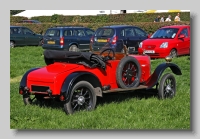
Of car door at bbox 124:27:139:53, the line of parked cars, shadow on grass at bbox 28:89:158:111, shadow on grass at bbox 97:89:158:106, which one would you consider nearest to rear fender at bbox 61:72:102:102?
shadow on grass at bbox 28:89:158:111

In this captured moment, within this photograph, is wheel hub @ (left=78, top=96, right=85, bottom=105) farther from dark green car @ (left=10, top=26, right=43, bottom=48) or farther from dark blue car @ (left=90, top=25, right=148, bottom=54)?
dark green car @ (left=10, top=26, right=43, bottom=48)

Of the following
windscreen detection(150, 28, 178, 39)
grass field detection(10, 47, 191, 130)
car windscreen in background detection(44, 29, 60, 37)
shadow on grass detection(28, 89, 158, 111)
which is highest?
car windscreen in background detection(44, 29, 60, 37)

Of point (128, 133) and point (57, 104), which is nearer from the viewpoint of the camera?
point (128, 133)

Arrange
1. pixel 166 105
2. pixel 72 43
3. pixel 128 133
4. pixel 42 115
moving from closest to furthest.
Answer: pixel 128 133, pixel 42 115, pixel 166 105, pixel 72 43

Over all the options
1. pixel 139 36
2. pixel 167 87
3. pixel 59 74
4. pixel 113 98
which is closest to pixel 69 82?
pixel 59 74

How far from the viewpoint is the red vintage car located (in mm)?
6801

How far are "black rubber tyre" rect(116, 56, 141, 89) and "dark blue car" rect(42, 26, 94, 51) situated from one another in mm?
9686

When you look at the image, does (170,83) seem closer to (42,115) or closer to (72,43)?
(42,115)

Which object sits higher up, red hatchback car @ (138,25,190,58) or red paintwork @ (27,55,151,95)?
red hatchback car @ (138,25,190,58)

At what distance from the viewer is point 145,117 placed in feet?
22.7

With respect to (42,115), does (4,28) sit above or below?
above

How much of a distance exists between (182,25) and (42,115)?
30.3 ft

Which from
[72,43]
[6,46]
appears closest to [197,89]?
[6,46]

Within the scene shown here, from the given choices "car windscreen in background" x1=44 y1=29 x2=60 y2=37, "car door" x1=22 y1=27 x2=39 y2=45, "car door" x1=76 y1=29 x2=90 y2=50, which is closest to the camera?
"car windscreen in background" x1=44 y1=29 x2=60 y2=37
